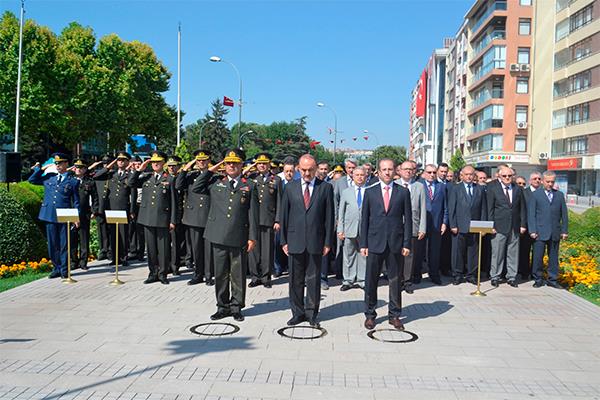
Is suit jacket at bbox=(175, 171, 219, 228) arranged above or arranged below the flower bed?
above

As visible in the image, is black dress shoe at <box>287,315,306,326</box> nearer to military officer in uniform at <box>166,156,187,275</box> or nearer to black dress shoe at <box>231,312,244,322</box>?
black dress shoe at <box>231,312,244,322</box>

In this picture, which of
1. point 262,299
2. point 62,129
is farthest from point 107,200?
point 62,129

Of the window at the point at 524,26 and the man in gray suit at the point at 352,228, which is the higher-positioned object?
the window at the point at 524,26

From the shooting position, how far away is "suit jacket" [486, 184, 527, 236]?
32.6 ft

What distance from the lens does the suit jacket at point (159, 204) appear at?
30.8 ft

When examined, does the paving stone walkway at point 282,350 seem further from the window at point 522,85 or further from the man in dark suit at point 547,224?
the window at point 522,85

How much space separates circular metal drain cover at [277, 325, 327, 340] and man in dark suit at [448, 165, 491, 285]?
4195 mm

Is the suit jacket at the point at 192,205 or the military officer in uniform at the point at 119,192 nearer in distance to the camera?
the suit jacket at the point at 192,205

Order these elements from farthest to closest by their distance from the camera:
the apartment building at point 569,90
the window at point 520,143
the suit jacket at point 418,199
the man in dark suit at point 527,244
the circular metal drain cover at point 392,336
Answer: the window at point 520,143
the apartment building at point 569,90
the man in dark suit at point 527,244
the suit jacket at point 418,199
the circular metal drain cover at point 392,336

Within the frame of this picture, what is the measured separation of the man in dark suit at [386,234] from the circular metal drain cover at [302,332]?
2.15ft

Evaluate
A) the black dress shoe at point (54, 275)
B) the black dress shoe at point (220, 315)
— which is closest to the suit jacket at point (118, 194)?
the black dress shoe at point (54, 275)

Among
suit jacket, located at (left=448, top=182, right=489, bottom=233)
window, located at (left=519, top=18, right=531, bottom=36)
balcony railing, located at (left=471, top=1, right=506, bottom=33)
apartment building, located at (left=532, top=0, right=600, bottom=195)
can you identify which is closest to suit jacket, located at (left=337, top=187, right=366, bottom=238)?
suit jacket, located at (left=448, top=182, right=489, bottom=233)

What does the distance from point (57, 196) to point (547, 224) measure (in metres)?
9.05

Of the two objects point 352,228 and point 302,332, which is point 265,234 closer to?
point 352,228
